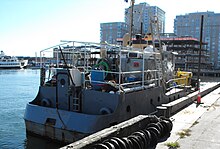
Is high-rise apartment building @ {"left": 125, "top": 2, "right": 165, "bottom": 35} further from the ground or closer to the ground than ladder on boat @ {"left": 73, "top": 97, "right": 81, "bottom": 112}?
further from the ground

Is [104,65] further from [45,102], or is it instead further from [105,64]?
[45,102]

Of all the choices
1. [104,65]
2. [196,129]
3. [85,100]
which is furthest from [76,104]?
[196,129]

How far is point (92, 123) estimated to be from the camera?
908 centimetres

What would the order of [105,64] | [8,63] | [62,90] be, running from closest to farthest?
[62,90] → [105,64] → [8,63]

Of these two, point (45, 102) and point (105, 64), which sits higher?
point (105, 64)

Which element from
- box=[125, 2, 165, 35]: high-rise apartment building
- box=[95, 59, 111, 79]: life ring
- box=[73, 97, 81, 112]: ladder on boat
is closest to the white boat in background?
box=[125, 2, 165, 35]: high-rise apartment building

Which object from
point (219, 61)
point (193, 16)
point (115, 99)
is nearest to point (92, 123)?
point (115, 99)

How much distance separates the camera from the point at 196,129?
989 cm

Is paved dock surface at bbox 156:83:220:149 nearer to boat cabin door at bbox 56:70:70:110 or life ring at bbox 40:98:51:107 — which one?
boat cabin door at bbox 56:70:70:110

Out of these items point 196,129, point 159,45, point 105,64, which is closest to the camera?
point 196,129

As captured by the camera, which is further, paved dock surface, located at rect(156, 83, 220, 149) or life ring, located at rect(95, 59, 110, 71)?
life ring, located at rect(95, 59, 110, 71)

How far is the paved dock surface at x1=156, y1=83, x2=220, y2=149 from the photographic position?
8148 millimetres

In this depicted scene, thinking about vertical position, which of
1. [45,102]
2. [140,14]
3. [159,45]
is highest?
[140,14]

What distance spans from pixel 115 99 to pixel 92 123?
129 centimetres
